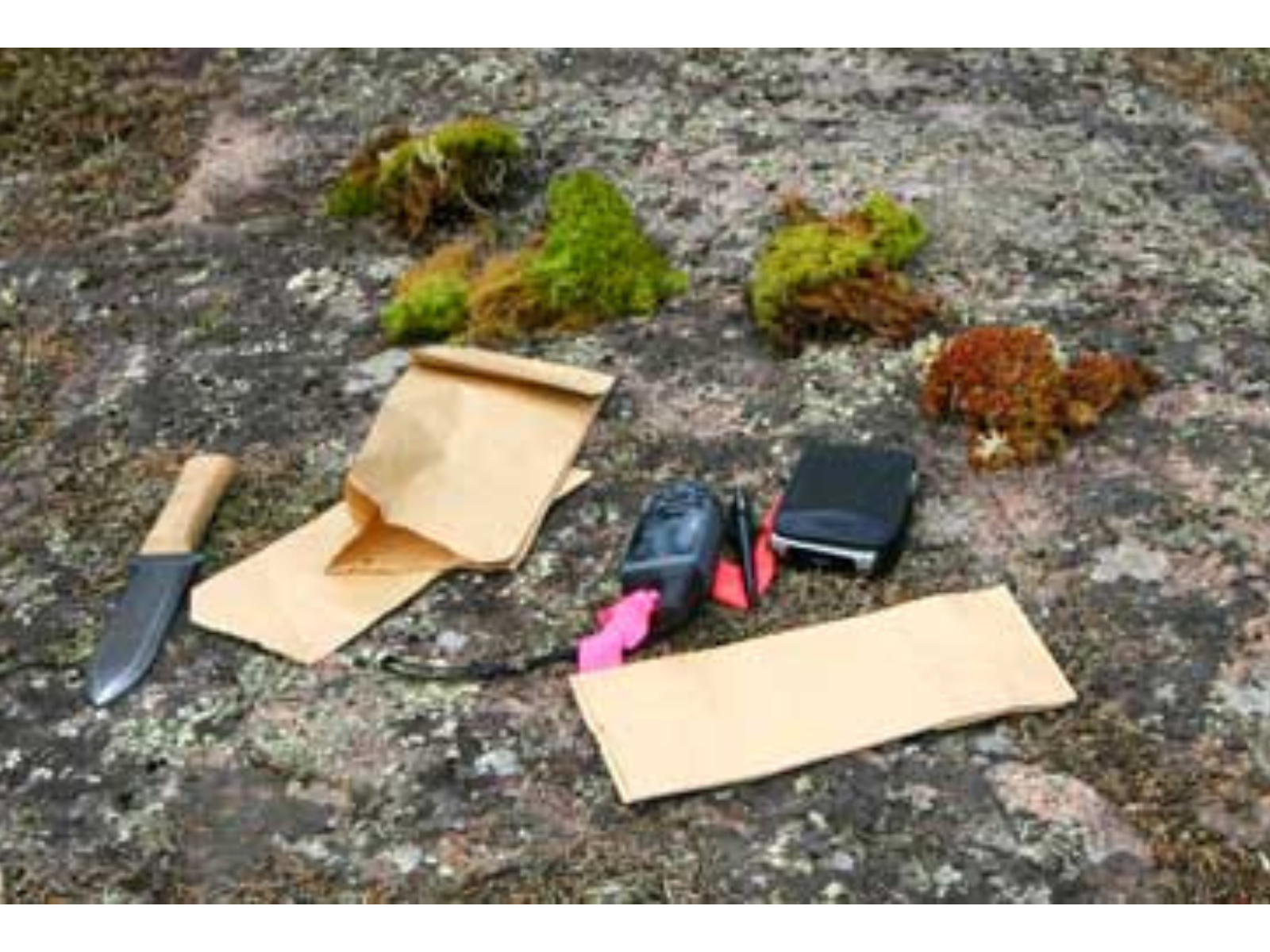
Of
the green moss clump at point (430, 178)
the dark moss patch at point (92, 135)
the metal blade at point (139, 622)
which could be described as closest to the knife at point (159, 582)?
the metal blade at point (139, 622)

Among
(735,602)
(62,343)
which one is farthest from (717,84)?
(735,602)

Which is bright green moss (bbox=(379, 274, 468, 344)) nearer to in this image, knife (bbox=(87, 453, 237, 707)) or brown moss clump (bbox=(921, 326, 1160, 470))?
knife (bbox=(87, 453, 237, 707))

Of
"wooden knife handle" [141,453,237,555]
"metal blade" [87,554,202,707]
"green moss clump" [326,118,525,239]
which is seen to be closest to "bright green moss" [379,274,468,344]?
"green moss clump" [326,118,525,239]

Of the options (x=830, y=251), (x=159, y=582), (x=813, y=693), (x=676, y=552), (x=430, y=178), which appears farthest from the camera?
(x=430, y=178)

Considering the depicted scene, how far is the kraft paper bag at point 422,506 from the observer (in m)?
3.24

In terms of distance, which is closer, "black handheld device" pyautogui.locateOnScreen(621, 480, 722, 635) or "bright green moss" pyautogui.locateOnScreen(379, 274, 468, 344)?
"black handheld device" pyautogui.locateOnScreen(621, 480, 722, 635)

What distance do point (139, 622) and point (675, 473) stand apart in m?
1.02

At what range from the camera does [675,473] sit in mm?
3537

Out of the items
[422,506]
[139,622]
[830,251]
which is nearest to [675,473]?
[422,506]

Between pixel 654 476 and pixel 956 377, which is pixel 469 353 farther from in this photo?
pixel 956 377

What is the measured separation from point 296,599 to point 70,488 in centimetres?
66

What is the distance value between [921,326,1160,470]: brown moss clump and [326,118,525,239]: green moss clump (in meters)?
1.32

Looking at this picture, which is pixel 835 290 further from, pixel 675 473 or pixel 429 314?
pixel 429 314

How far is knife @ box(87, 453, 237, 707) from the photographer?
3.12 m
